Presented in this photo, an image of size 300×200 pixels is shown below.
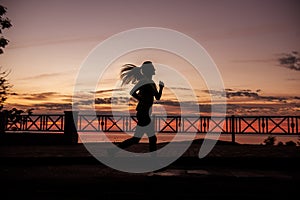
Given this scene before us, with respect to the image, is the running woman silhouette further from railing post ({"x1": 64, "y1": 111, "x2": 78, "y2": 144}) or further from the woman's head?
railing post ({"x1": 64, "y1": 111, "x2": 78, "y2": 144})

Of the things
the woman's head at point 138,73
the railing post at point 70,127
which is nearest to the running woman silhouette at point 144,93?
the woman's head at point 138,73

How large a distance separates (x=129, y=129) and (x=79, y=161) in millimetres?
11543

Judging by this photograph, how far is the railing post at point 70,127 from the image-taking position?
16.2m

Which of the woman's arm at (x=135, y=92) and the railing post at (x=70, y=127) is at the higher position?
the woman's arm at (x=135, y=92)

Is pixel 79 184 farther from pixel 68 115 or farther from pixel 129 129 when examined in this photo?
pixel 129 129

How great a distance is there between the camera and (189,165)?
324 inches

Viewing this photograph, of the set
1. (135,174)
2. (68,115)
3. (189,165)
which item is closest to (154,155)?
(189,165)

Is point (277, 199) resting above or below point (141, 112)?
below

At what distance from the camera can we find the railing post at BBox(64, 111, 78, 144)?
16.2 metres

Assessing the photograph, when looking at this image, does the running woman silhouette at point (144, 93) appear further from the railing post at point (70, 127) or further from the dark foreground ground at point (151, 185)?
the railing post at point (70, 127)

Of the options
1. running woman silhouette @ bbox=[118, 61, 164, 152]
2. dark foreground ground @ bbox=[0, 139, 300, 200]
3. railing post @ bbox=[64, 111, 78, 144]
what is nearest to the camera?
dark foreground ground @ bbox=[0, 139, 300, 200]

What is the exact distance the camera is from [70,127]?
53.8 ft

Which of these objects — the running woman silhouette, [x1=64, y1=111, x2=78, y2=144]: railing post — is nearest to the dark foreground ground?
the running woman silhouette

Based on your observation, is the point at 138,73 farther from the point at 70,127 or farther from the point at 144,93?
the point at 70,127
